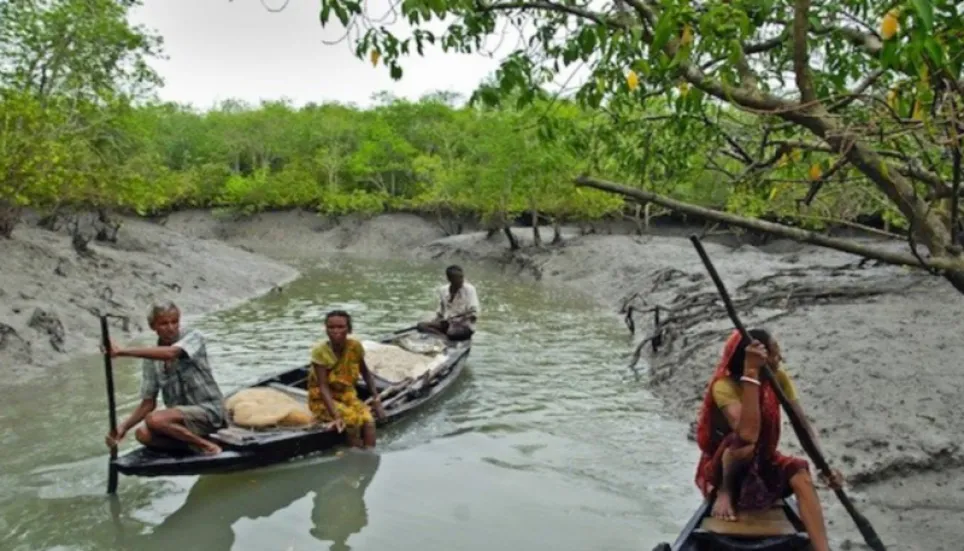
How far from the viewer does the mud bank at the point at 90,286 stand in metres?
12.7

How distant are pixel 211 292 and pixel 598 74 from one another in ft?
57.5

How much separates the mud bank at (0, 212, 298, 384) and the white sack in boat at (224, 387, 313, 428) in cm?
500

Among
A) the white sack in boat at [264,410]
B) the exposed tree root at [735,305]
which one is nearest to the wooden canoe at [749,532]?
the white sack in boat at [264,410]

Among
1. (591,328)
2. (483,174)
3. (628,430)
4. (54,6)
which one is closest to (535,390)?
(628,430)

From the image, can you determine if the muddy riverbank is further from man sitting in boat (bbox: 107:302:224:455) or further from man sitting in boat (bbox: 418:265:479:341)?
man sitting in boat (bbox: 107:302:224:455)

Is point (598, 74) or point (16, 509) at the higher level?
point (598, 74)

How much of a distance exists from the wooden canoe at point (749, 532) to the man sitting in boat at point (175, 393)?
406 centimetres

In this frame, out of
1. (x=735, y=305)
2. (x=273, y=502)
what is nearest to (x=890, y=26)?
(x=273, y=502)

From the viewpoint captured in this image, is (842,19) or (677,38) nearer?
(677,38)

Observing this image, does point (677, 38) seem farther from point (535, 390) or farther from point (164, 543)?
point (535, 390)

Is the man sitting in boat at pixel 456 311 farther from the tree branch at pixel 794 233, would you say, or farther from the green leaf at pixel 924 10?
the green leaf at pixel 924 10

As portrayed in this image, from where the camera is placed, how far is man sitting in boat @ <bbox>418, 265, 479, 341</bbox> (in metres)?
12.5

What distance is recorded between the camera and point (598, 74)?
206 inches

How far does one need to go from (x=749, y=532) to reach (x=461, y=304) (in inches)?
311
